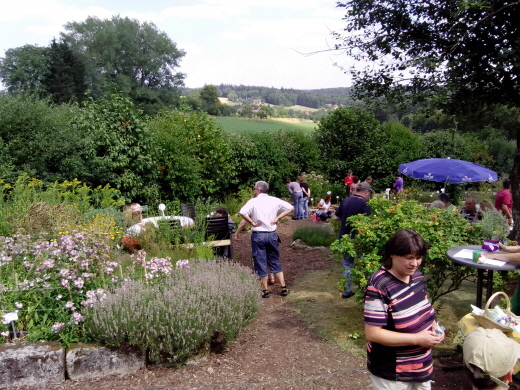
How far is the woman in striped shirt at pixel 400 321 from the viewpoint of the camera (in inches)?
90.7

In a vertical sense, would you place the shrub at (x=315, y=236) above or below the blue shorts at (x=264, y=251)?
below

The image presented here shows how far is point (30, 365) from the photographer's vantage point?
3.82 meters

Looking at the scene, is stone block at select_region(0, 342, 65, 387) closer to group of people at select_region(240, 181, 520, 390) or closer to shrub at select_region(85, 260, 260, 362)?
shrub at select_region(85, 260, 260, 362)

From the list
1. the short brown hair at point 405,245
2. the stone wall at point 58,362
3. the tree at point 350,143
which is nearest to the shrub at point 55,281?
the stone wall at point 58,362

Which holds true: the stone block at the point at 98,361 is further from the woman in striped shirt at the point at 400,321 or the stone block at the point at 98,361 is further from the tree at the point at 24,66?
the tree at the point at 24,66

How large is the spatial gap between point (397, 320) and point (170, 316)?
7.67ft

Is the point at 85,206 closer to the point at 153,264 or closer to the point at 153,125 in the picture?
the point at 153,264

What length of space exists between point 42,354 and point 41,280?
78 cm

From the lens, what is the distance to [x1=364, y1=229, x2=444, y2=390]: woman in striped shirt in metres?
2.30

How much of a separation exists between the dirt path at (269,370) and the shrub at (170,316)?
0.18 meters

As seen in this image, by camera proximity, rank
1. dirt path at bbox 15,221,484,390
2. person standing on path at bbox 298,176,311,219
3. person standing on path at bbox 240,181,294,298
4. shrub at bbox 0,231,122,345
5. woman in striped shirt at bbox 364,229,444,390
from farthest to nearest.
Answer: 1. person standing on path at bbox 298,176,311,219
2. person standing on path at bbox 240,181,294,298
3. shrub at bbox 0,231,122,345
4. dirt path at bbox 15,221,484,390
5. woman in striped shirt at bbox 364,229,444,390

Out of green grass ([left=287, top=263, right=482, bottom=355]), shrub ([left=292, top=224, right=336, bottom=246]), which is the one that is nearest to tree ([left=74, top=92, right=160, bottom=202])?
shrub ([left=292, top=224, right=336, bottom=246])

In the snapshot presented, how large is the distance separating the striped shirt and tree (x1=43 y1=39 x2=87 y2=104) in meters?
36.3

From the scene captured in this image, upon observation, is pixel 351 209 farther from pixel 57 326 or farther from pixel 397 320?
pixel 57 326
